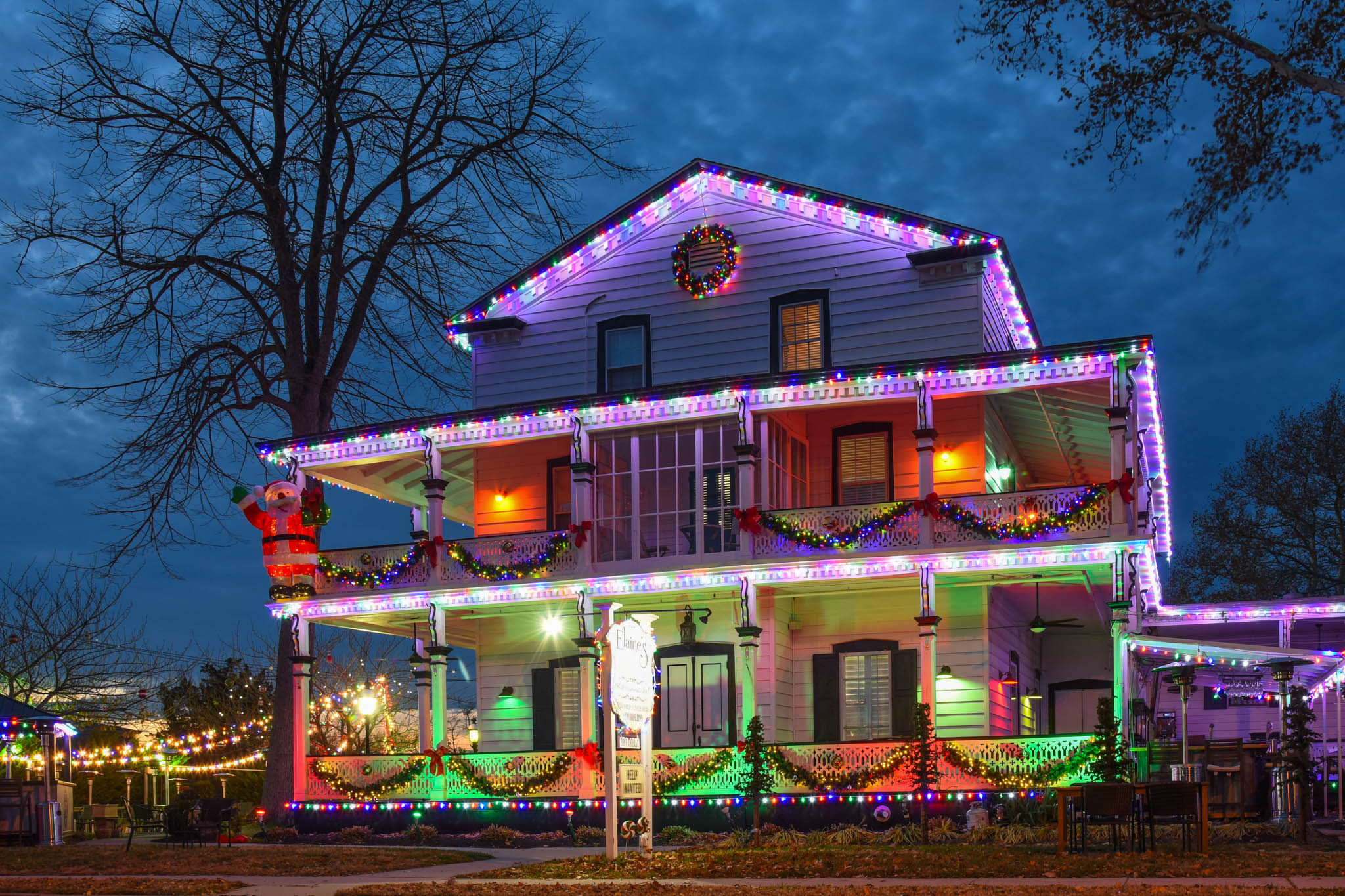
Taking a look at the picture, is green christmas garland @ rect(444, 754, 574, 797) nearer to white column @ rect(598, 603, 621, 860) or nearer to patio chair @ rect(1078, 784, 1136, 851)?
white column @ rect(598, 603, 621, 860)

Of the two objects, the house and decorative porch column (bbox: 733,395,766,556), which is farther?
decorative porch column (bbox: 733,395,766,556)

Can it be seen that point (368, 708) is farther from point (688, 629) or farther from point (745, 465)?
point (745, 465)

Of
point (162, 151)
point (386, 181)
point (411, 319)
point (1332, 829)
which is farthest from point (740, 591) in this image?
point (162, 151)

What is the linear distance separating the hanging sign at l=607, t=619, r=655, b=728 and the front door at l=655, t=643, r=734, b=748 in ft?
28.7

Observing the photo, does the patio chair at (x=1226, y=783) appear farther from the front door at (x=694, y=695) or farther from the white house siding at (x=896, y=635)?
the front door at (x=694, y=695)

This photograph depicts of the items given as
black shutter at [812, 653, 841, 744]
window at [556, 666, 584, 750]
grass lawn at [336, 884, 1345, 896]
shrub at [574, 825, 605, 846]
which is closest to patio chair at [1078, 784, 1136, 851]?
grass lawn at [336, 884, 1345, 896]

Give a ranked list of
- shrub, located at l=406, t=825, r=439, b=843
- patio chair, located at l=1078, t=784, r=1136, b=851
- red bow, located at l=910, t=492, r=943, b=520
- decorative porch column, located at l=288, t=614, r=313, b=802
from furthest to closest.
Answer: decorative porch column, located at l=288, t=614, r=313, b=802, shrub, located at l=406, t=825, r=439, b=843, red bow, located at l=910, t=492, r=943, b=520, patio chair, located at l=1078, t=784, r=1136, b=851

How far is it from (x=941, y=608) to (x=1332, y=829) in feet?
24.3

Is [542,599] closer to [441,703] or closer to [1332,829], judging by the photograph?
[441,703]

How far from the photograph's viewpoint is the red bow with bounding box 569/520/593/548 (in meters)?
24.4

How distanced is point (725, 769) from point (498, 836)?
12.5 ft

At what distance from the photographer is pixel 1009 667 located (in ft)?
86.6

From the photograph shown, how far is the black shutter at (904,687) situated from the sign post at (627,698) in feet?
28.5

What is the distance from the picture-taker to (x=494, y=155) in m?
32.7
